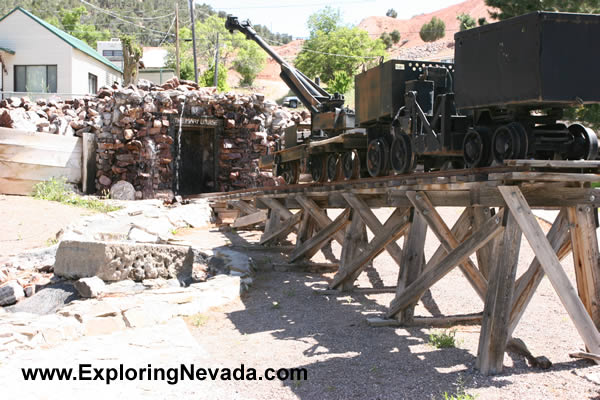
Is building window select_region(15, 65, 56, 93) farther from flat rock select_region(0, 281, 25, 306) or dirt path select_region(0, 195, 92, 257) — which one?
flat rock select_region(0, 281, 25, 306)

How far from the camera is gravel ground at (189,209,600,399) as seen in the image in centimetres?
496

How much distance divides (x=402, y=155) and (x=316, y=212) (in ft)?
10.1

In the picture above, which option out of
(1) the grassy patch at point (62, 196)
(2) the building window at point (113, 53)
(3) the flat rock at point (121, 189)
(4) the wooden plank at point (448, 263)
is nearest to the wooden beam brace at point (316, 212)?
(4) the wooden plank at point (448, 263)

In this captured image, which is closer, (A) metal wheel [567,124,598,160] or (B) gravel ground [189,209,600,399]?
(B) gravel ground [189,209,600,399]

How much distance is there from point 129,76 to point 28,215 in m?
13.7

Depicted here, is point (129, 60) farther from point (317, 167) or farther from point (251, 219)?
point (317, 167)

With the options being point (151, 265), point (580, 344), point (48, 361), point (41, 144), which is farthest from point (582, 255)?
point (41, 144)

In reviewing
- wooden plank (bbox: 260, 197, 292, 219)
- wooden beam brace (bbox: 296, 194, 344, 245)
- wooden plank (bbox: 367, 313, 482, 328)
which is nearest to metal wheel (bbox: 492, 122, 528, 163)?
wooden plank (bbox: 367, 313, 482, 328)

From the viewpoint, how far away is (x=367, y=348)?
6148 mm

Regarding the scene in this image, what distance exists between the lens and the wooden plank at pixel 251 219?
540 inches

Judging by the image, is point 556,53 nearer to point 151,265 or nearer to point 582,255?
point 582,255

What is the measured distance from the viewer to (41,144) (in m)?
17.2

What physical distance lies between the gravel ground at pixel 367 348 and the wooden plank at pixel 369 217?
0.71 m

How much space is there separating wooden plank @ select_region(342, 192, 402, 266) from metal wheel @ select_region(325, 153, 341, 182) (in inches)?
54.2
